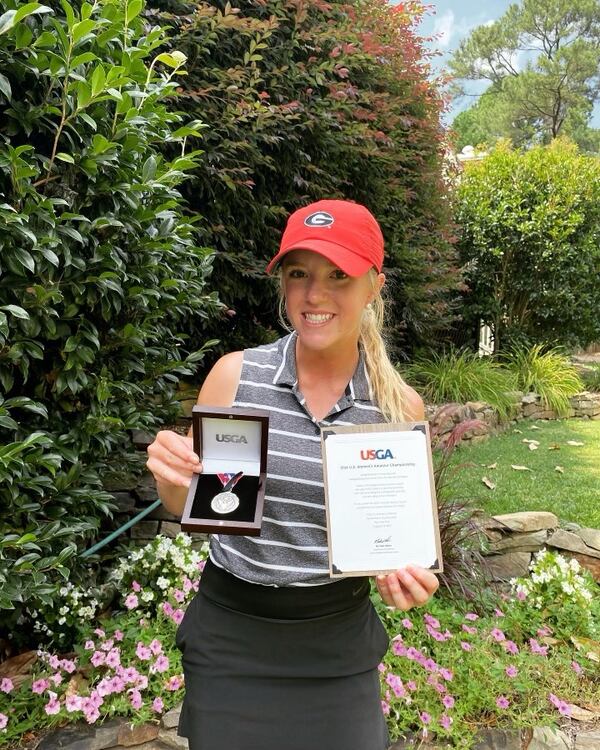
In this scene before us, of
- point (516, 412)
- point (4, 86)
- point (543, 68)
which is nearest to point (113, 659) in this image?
point (4, 86)

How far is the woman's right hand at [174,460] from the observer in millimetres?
1383

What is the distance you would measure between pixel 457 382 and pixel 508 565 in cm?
411

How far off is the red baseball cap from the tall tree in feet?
85.2

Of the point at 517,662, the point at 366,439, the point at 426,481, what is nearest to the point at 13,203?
the point at 366,439

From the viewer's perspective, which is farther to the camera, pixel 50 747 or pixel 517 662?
pixel 517 662

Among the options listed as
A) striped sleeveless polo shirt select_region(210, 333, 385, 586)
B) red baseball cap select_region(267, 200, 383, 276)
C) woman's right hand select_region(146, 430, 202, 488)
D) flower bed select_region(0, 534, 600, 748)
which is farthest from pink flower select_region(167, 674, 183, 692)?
red baseball cap select_region(267, 200, 383, 276)

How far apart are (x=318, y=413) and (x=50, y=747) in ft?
5.12

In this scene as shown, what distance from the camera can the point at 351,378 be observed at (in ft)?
5.45

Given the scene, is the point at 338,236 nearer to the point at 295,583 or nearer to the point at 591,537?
the point at 295,583

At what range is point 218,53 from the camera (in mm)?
3666

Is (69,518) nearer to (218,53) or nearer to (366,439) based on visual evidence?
(366,439)

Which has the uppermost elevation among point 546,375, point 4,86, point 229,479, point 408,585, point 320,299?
point 4,86

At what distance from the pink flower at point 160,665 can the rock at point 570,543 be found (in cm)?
250

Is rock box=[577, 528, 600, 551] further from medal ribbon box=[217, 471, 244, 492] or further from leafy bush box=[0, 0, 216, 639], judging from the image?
medal ribbon box=[217, 471, 244, 492]
